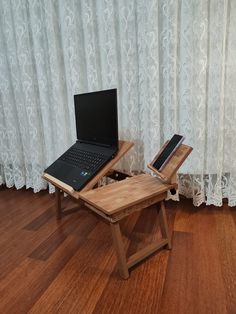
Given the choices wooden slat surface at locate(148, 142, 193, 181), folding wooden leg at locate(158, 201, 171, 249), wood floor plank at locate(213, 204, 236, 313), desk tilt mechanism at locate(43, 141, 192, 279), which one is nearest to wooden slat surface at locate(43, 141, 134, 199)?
desk tilt mechanism at locate(43, 141, 192, 279)

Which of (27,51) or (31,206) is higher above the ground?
Result: (27,51)

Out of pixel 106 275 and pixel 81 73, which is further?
pixel 81 73

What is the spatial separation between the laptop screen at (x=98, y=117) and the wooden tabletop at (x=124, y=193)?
0.94 ft

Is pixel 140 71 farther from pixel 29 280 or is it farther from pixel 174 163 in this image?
pixel 29 280

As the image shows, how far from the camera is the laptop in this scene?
144 centimetres

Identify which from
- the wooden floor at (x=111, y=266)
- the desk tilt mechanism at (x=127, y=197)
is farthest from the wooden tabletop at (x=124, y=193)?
the wooden floor at (x=111, y=266)

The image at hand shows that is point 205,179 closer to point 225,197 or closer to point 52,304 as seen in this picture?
point 225,197

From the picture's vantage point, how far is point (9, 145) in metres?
2.40

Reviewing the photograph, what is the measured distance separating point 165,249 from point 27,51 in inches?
77.1

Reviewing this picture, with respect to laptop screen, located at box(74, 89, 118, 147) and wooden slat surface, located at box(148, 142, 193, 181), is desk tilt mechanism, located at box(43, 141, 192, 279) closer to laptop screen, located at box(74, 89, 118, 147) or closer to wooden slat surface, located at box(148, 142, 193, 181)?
wooden slat surface, located at box(148, 142, 193, 181)

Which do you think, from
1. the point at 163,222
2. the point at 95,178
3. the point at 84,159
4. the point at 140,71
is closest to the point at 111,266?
the point at 163,222

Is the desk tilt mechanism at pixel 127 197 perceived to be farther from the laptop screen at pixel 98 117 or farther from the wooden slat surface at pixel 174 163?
the laptop screen at pixel 98 117

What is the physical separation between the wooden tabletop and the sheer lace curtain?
0.53m

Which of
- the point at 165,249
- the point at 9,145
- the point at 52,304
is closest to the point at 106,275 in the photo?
the point at 52,304
